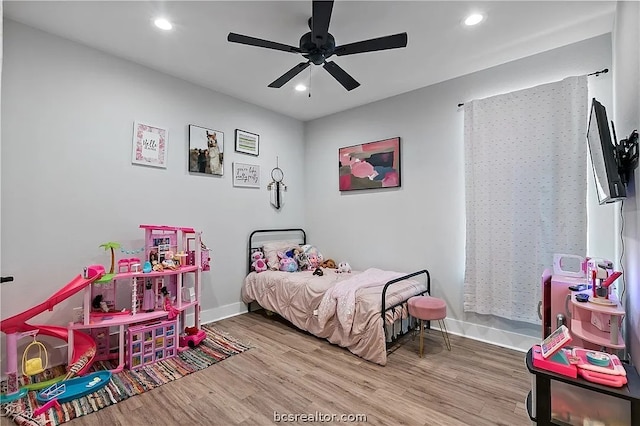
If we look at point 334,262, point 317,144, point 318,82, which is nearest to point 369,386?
point 334,262

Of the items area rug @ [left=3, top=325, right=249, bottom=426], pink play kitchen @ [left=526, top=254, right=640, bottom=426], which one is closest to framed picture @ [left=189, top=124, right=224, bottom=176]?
area rug @ [left=3, top=325, right=249, bottom=426]

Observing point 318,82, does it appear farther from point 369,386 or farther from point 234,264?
point 369,386

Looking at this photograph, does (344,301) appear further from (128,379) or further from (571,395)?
(128,379)

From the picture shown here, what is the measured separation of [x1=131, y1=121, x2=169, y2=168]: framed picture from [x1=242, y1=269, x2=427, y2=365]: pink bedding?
1.80 meters

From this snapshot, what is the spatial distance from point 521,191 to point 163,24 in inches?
139

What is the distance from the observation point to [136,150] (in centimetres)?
306

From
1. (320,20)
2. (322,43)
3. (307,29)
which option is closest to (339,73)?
(322,43)

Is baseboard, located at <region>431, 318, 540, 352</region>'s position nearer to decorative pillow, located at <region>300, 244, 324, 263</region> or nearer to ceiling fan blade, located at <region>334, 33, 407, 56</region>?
decorative pillow, located at <region>300, 244, 324, 263</region>

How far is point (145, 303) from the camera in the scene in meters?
2.78

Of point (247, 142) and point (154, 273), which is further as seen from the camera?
point (247, 142)

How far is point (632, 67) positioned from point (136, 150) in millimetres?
3942

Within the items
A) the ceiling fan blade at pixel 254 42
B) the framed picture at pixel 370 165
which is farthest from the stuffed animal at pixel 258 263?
the ceiling fan blade at pixel 254 42

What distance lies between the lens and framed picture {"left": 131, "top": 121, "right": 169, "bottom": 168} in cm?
306

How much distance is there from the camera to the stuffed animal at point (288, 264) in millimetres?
3908
